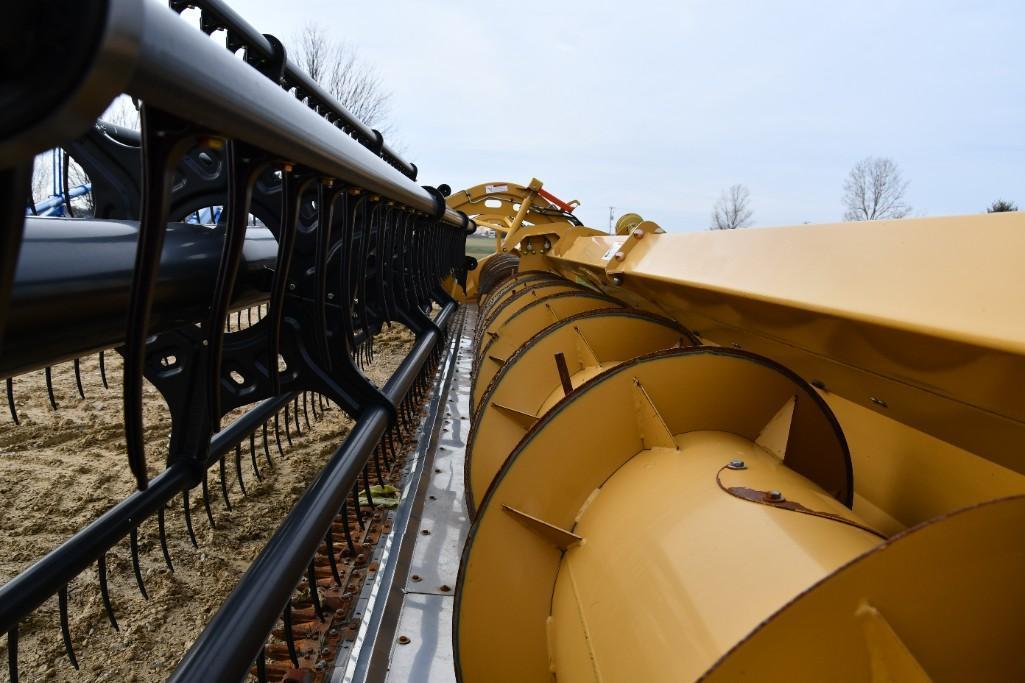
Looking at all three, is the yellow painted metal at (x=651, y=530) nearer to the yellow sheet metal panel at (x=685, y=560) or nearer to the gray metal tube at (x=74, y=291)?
the yellow sheet metal panel at (x=685, y=560)

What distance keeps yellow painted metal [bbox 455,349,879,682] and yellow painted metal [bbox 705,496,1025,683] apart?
0.17 m

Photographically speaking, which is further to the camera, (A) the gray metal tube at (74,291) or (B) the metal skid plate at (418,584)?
(B) the metal skid plate at (418,584)

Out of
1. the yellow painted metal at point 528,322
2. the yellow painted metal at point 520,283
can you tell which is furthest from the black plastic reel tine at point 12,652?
the yellow painted metal at point 520,283

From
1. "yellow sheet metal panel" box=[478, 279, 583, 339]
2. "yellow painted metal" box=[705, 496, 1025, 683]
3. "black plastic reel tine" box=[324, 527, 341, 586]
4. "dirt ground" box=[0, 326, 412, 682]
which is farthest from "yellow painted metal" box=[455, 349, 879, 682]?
"yellow sheet metal panel" box=[478, 279, 583, 339]

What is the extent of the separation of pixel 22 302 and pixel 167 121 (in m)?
0.49

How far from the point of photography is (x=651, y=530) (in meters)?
1.29

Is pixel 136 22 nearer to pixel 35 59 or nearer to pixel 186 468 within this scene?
pixel 35 59

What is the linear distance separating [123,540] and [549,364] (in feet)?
6.31

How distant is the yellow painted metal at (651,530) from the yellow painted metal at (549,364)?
0.71 metres

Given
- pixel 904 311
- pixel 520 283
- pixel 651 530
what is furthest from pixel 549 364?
pixel 520 283

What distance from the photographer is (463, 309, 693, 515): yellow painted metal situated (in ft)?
7.63

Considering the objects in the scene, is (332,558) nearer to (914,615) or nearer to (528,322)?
(528,322)

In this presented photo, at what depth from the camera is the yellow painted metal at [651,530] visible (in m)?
1.04

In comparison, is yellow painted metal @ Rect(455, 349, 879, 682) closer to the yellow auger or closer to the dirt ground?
the yellow auger
